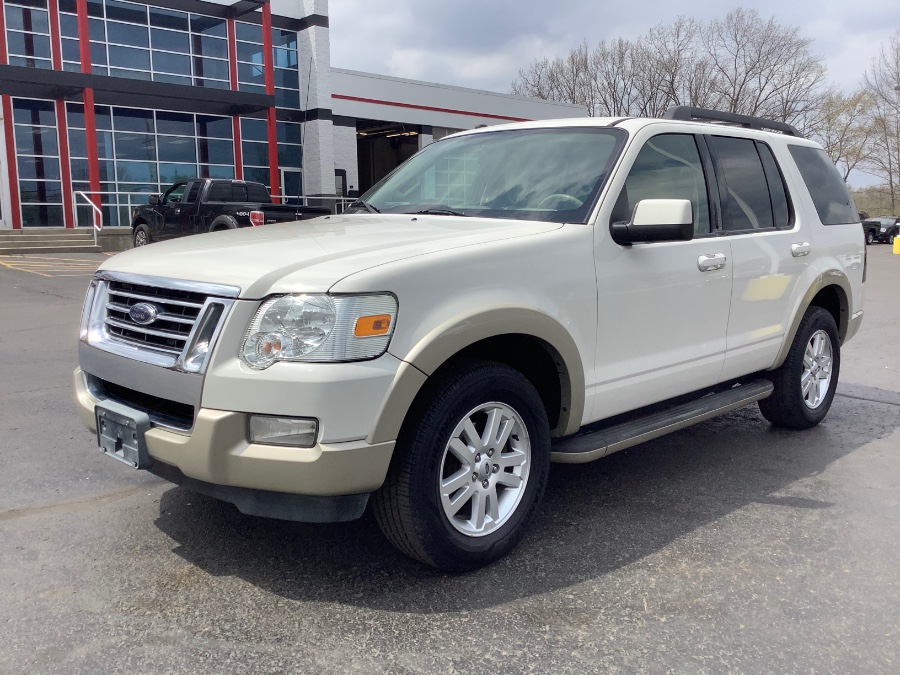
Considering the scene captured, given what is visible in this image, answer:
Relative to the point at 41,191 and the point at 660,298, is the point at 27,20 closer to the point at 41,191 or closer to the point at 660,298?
the point at 41,191

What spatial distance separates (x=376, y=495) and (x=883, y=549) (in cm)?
222

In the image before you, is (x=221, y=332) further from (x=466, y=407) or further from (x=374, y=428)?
(x=466, y=407)

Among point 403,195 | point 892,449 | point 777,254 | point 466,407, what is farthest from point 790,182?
point 466,407

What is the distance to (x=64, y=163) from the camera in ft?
80.9

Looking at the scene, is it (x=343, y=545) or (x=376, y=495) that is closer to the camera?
(x=376, y=495)

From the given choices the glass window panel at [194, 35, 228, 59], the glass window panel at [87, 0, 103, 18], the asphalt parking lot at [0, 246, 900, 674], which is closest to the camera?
the asphalt parking lot at [0, 246, 900, 674]

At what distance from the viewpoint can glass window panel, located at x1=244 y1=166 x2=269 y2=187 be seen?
29.2 metres

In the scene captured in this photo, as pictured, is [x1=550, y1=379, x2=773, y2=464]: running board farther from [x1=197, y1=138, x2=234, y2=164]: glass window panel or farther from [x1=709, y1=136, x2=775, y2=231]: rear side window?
[x1=197, y1=138, x2=234, y2=164]: glass window panel

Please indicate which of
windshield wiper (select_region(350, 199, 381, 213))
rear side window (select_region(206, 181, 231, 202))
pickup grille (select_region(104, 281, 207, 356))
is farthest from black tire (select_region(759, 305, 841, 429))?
rear side window (select_region(206, 181, 231, 202))

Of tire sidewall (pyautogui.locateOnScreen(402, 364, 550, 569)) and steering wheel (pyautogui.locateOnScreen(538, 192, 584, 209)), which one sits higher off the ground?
steering wheel (pyautogui.locateOnScreen(538, 192, 584, 209))

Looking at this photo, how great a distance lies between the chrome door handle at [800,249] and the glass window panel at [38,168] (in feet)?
80.6

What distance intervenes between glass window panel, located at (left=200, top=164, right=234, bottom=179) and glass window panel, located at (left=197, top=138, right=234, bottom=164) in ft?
0.56

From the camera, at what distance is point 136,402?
3.26m

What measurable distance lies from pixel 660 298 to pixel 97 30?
2612cm
